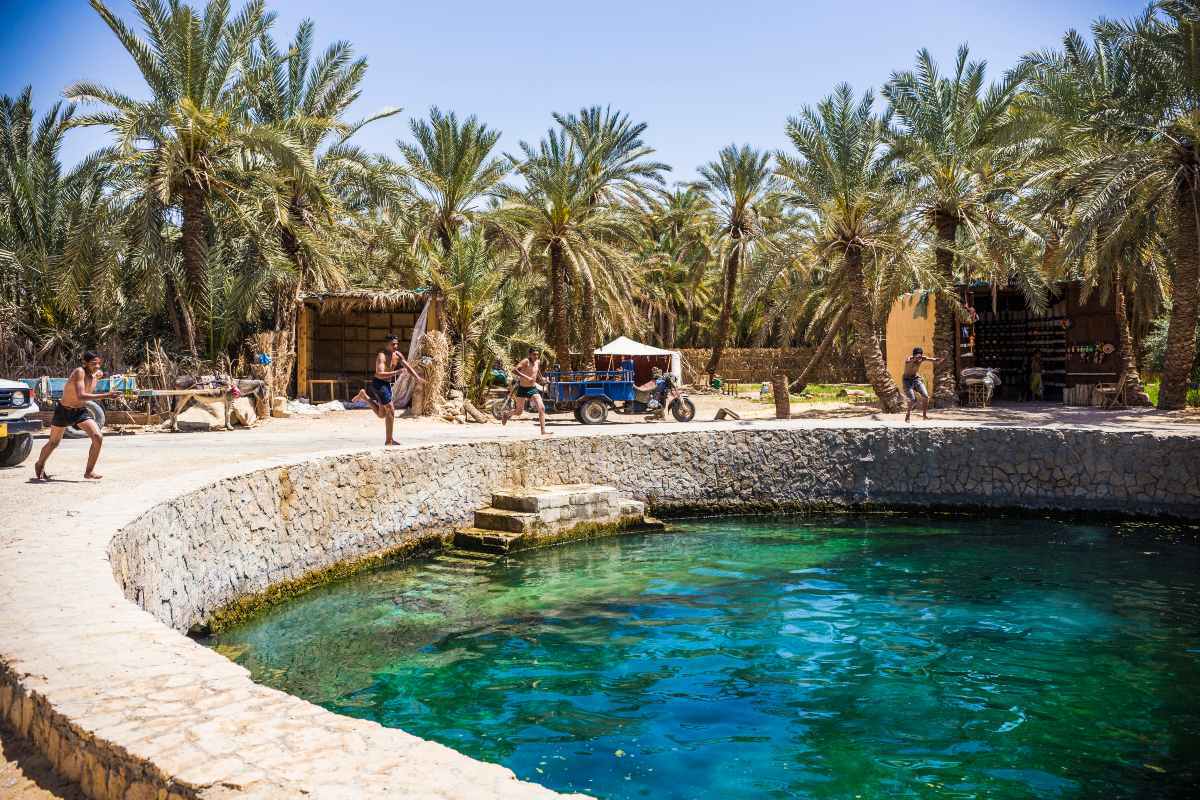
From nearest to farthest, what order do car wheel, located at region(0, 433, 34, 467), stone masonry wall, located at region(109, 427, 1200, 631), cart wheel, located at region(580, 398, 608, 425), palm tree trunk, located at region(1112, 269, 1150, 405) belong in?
stone masonry wall, located at region(109, 427, 1200, 631) → car wheel, located at region(0, 433, 34, 467) → cart wheel, located at region(580, 398, 608, 425) → palm tree trunk, located at region(1112, 269, 1150, 405)

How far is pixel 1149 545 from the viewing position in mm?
13258

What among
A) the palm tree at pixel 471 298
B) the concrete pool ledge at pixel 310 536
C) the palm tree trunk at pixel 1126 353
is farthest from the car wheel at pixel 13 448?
the palm tree trunk at pixel 1126 353

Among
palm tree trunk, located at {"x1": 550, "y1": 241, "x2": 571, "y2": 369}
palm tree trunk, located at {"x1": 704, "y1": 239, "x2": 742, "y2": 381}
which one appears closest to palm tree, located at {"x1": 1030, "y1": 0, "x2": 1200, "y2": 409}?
palm tree trunk, located at {"x1": 550, "y1": 241, "x2": 571, "y2": 369}

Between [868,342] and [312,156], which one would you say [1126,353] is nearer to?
[868,342]

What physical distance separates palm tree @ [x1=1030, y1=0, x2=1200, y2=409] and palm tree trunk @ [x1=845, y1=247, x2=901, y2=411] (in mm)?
4504

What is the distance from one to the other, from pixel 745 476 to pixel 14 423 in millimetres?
10221

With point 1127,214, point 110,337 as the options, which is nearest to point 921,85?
point 1127,214

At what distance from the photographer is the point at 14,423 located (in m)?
12.2

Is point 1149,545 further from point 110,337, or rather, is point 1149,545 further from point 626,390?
point 110,337

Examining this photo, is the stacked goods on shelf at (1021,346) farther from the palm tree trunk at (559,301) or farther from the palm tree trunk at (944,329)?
the palm tree trunk at (559,301)

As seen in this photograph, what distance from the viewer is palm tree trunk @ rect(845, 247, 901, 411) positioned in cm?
2328

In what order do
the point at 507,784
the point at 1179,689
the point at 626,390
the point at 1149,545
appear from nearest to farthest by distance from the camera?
1. the point at 507,784
2. the point at 1179,689
3. the point at 1149,545
4. the point at 626,390

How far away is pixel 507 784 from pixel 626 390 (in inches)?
735

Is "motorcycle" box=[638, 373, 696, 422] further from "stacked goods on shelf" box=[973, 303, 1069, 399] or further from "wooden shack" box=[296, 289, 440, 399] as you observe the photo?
"stacked goods on shelf" box=[973, 303, 1069, 399]
